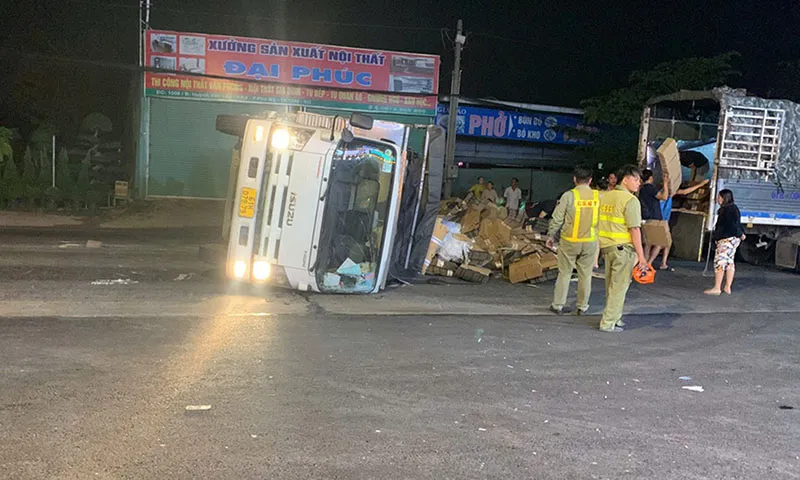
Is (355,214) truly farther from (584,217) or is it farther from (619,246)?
(619,246)

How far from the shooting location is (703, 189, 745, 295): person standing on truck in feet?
30.1

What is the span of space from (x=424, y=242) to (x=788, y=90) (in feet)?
53.3

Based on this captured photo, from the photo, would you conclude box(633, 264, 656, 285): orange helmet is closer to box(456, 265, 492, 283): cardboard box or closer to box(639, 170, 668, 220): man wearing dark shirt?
box(456, 265, 492, 283): cardboard box

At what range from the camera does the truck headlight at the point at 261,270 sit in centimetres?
763

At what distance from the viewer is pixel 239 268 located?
302 inches

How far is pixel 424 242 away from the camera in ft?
31.9

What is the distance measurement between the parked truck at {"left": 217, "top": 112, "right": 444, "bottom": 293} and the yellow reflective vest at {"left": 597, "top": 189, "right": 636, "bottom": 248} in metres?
2.40

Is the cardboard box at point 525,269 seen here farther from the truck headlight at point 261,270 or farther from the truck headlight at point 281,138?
the truck headlight at point 281,138

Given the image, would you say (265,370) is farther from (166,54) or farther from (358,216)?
(166,54)

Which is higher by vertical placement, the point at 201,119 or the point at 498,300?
the point at 201,119

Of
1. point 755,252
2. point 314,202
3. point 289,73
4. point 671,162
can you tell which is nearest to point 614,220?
point 314,202

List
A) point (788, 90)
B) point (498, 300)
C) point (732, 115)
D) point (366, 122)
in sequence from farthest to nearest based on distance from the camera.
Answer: point (788, 90) → point (732, 115) → point (498, 300) → point (366, 122)

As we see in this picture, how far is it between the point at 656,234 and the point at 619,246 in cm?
434

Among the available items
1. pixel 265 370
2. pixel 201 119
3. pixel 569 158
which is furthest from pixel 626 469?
pixel 569 158
